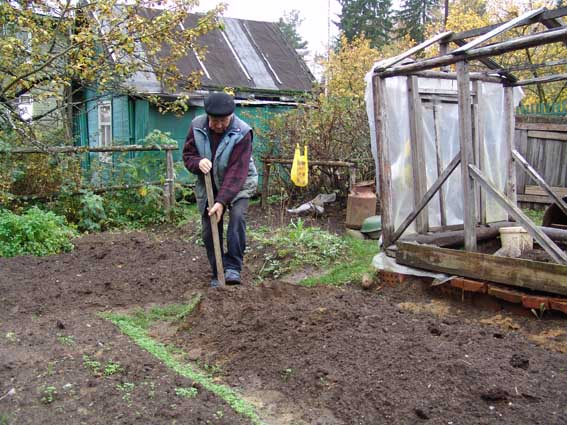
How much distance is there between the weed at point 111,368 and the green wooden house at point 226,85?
25.3ft

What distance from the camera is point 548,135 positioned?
35.2 ft

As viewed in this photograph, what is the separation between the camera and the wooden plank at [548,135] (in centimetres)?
1057

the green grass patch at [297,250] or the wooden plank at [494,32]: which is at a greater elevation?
the wooden plank at [494,32]

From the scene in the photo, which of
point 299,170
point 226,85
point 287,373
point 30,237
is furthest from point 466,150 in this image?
point 226,85

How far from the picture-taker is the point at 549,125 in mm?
10688

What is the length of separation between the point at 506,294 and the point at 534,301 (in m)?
0.23

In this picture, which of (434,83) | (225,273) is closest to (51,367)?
(225,273)

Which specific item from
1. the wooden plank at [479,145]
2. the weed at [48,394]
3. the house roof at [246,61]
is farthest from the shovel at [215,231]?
the house roof at [246,61]

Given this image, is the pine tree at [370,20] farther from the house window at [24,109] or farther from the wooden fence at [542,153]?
the house window at [24,109]

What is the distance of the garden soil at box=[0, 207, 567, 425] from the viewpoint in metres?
3.05

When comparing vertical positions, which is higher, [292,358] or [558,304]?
[558,304]

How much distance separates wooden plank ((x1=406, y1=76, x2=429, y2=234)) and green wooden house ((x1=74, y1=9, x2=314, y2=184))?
213 inches

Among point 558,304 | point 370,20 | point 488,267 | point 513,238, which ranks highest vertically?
point 370,20

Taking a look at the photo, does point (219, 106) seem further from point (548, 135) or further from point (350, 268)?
point (548, 135)
